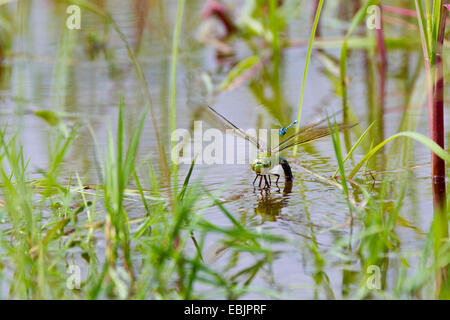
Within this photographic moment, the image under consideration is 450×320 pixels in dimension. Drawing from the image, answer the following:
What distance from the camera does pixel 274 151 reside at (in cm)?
238

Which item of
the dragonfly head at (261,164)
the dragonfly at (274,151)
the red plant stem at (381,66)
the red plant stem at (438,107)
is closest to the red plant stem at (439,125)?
the red plant stem at (438,107)

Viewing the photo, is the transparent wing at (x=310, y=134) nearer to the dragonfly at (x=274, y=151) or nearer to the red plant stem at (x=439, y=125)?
the dragonfly at (x=274, y=151)

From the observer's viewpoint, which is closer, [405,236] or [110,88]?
[405,236]

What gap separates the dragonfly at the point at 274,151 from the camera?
2291 millimetres

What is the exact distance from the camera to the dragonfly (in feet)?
7.52

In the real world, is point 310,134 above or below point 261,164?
above

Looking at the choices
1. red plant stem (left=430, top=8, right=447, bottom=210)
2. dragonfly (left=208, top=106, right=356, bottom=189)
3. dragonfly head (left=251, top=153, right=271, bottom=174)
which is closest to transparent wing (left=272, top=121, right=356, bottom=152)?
dragonfly (left=208, top=106, right=356, bottom=189)

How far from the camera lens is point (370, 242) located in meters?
1.74

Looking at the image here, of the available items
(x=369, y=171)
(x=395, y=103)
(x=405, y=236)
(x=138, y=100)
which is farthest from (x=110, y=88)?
(x=405, y=236)

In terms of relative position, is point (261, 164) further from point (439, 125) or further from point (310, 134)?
point (439, 125)

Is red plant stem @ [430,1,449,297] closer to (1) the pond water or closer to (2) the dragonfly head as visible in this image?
(1) the pond water

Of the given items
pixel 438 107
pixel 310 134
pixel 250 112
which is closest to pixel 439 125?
pixel 438 107
